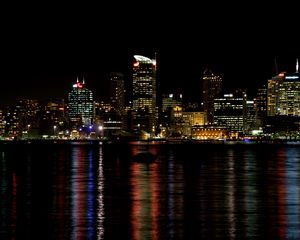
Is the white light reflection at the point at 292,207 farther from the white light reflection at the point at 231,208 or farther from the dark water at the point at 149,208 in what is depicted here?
the white light reflection at the point at 231,208

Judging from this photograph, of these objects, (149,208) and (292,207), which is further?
(292,207)

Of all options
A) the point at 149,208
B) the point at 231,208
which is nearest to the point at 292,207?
the point at 231,208

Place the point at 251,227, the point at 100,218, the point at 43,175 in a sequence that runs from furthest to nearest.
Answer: the point at 43,175
the point at 100,218
the point at 251,227

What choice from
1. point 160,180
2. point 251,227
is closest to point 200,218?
point 251,227

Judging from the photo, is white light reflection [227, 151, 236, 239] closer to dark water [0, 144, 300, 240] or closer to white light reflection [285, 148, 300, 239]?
dark water [0, 144, 300, 240]

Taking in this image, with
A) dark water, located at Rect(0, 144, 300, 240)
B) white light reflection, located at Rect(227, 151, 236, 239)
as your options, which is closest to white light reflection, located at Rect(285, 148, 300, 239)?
dark water, located at Rect(0, 144, 300, 240)

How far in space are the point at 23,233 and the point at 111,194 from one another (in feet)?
47.7

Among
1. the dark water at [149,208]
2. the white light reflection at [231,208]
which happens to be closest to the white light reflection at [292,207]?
the dark water at [149,208]

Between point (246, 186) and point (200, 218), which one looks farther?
point (246, 186)

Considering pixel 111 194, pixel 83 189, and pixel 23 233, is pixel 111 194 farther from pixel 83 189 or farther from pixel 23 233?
pixel 23 233

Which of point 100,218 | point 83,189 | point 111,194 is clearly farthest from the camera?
point 83,189

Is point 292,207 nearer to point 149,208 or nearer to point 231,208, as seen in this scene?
point 231,208

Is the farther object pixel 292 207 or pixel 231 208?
pixel 292 207

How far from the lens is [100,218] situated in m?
28.2
